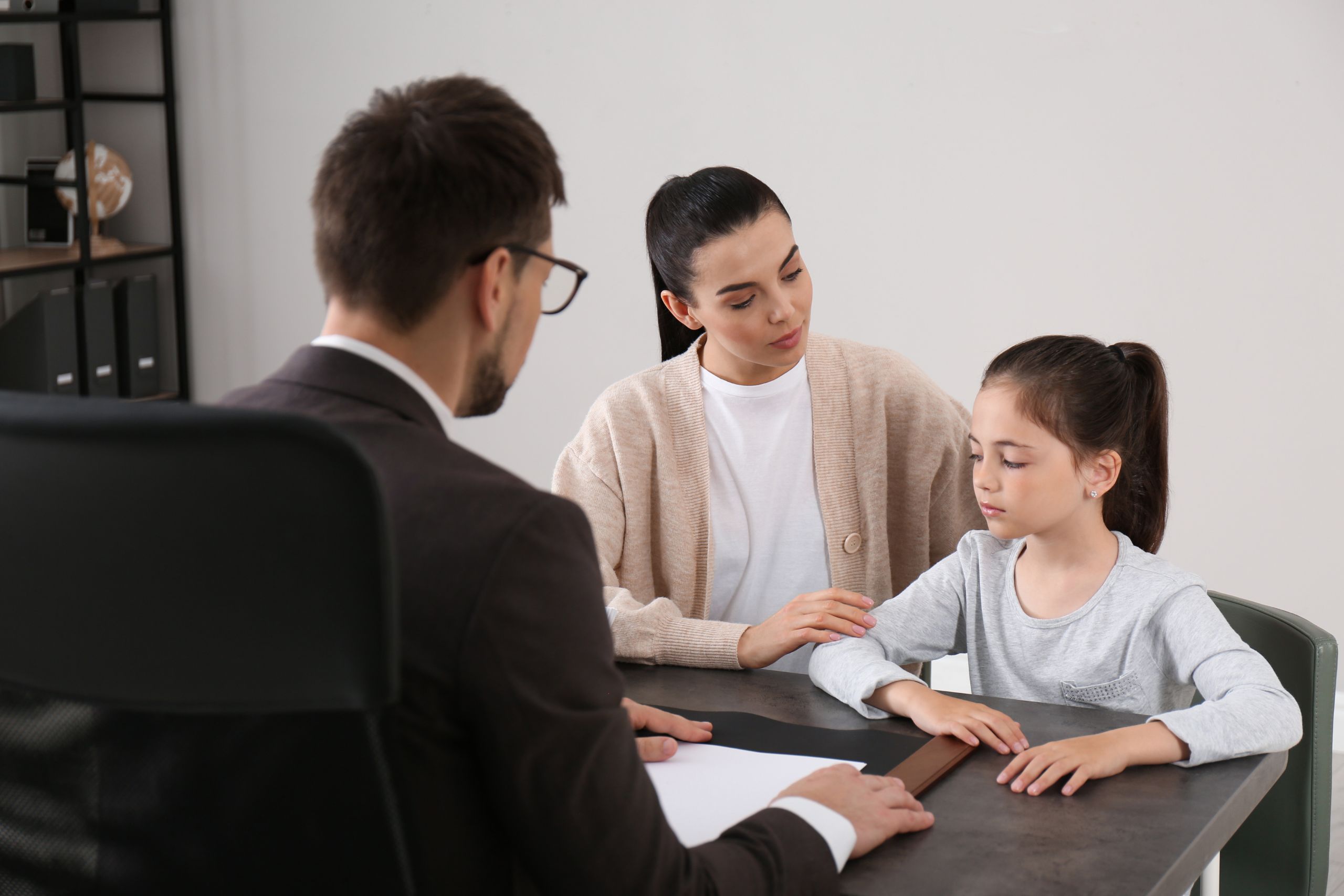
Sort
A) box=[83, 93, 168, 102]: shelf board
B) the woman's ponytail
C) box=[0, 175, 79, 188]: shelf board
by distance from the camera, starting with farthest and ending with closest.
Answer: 1. box=[83, 93, 168, 102]: shelf board
2. box=[0, 175, 79, 188]: shelf board
3. the woman's ponytail

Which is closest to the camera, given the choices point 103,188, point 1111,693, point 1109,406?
point 1111,693

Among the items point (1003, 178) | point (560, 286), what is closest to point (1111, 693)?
point (560, 286)

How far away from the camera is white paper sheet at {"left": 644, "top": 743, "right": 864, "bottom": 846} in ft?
→ 3.56

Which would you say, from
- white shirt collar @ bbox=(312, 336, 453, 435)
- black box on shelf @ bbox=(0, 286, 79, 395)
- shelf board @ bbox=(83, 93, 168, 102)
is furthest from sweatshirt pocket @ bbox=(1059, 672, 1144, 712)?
shelf board @ bbox=(83, 93, 168, 102)

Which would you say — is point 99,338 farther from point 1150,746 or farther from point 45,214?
point 1150,746

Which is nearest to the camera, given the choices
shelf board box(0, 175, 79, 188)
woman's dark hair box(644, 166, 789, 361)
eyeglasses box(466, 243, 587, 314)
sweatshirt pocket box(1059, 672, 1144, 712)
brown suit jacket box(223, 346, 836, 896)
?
brown suit jacket box(223, 346, 836, 896)

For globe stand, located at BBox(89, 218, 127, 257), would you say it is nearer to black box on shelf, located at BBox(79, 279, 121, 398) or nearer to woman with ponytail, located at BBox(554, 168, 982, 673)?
black box on shelf, located at BBox(79, 279, 121, 398)

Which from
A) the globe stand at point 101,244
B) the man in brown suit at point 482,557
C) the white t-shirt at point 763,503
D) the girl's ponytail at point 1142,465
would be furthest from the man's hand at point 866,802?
the globe stand at point 101,244

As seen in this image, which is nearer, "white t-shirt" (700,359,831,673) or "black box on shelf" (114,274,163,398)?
"white t-shirt" (700,359,831,673)

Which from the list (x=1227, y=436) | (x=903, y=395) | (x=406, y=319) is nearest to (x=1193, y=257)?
(x=1227, y=436)

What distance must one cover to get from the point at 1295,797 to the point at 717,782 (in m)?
0.77

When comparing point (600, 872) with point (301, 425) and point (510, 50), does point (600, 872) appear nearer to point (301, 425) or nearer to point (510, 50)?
point (301, 425)

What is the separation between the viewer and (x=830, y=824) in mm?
993

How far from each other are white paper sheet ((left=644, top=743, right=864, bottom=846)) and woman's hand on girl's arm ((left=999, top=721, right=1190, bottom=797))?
0.50 ft
